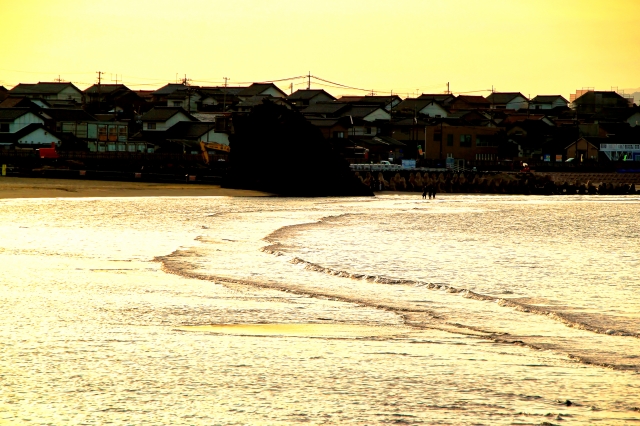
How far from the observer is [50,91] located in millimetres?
110625

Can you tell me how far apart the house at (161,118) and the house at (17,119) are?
12.8 metres

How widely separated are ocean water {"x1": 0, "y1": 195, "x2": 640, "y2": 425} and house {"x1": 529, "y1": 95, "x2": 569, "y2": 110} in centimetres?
12199

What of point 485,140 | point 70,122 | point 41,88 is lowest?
point 485,140

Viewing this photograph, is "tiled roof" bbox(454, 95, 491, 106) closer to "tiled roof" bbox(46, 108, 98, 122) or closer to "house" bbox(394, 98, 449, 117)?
"house" bbox(394, 98, 449, 117)

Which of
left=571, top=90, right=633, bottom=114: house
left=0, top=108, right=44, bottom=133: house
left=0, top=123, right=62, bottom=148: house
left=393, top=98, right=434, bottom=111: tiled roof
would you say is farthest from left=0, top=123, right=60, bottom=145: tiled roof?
left=571, top=90, right=633, bottom=114: house

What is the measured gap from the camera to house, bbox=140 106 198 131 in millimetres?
88688

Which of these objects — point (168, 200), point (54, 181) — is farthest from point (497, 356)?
point (54, 181)

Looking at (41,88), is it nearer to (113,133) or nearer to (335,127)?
(113,133)

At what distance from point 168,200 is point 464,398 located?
35.7 meters

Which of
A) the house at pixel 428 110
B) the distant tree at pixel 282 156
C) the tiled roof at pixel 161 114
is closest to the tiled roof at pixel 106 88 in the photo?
the tiled roof at pixel 161 114

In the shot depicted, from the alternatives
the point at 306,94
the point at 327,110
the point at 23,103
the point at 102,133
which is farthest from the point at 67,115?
the point at 306,94

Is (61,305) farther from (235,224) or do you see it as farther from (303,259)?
(235,224)

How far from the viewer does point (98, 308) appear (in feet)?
37.5

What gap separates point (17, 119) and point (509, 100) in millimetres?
85954
